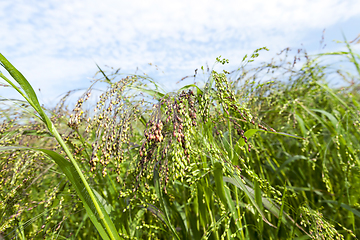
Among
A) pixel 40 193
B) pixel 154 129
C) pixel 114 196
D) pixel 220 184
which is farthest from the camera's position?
pixel 40 193

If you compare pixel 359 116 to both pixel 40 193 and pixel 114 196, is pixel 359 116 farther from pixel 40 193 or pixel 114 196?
pixel 40 193

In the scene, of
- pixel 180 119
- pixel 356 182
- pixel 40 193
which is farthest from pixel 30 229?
pixel 356 182

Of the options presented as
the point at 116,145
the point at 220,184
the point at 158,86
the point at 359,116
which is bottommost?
the point at 220,184

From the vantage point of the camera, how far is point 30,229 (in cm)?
223

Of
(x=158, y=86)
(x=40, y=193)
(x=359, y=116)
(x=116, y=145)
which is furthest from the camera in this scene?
(x=40, y=193)

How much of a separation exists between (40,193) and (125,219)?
144 cm

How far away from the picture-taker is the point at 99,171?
1918mm

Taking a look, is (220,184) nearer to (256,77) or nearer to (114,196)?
(114,196)

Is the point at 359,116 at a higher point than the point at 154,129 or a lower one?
lower

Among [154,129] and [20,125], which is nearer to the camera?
[154,129]

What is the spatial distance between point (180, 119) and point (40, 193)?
2.30 m

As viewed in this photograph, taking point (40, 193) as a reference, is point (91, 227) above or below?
below

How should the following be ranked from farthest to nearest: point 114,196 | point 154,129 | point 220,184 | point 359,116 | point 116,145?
1. point 359,116
2. point 114,196
3. point 220,184
4. point 116,145
5. point 154,129

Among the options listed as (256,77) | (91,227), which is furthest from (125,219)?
(256,77)
